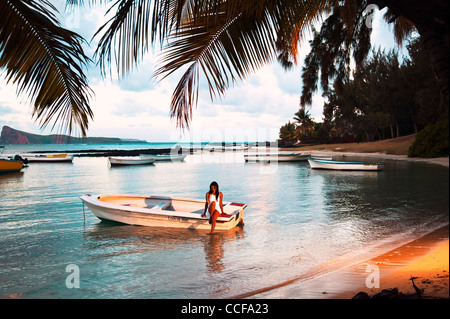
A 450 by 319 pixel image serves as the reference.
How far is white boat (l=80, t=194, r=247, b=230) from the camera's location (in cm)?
1233

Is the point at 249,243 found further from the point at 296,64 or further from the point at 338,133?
the point at 338,133

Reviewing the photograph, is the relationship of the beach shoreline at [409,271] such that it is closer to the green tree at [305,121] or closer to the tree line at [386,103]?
the tree line at [386,103]

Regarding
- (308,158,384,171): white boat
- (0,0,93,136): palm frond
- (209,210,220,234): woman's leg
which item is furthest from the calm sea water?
(308,158,384,171): white boat

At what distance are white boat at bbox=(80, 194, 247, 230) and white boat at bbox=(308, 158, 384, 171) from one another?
987 inches

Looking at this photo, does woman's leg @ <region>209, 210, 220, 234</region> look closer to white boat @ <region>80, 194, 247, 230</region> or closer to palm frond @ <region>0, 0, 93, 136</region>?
white boat @ <region>80, 194, 247, 230</region>

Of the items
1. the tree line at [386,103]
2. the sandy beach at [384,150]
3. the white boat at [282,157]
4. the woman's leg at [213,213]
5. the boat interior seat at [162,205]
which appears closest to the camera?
the woman's leg at [213,213]

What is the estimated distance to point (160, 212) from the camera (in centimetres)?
1271

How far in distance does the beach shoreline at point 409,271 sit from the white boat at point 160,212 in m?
5.20

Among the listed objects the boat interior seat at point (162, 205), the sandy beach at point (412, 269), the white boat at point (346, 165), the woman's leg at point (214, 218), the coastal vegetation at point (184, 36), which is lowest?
the sandy beach at point (412, 269)

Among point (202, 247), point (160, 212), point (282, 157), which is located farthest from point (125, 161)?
point (202, 247)

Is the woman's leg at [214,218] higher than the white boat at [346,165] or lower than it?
lower

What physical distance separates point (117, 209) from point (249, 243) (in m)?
5.22

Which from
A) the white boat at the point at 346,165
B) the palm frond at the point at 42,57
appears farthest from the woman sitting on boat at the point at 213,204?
the white boat at the point at 346,165

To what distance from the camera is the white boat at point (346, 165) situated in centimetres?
3428
